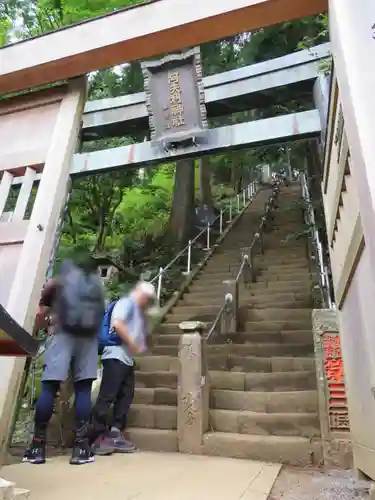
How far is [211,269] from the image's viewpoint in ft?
38.4

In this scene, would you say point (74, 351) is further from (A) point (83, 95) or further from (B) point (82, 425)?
(A) point (83, 95)

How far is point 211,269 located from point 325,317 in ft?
23.2

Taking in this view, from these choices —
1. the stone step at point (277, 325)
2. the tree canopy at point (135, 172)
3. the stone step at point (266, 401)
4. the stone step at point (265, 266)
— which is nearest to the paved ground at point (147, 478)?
the stone step at point (266, 401)

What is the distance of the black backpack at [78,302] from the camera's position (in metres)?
4.05

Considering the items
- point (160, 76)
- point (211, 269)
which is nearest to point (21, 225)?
point (160, 76)

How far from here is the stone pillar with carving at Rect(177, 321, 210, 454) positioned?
4.84m

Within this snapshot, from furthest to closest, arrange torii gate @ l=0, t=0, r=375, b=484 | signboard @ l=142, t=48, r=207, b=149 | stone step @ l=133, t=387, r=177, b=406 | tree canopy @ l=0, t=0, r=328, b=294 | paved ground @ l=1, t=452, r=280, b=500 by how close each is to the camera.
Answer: tree canopy @ l=0, t=0, r=328, b=294
stone step @ l=133, t=387, r=177, b=406
signboard @ l=142, t=48, r=207, b=149
paved ground @ l=1, t=452, r=280, b=500
torii gate @ l=0, t=0, r=375, b=484

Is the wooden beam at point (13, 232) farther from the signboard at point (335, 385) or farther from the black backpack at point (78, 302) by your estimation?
the signboard at point (335, 385)

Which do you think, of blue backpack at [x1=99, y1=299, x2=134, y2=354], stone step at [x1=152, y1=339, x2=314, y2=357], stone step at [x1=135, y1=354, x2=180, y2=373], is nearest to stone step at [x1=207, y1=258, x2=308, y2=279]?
stone step at [x1=152, y1=339, x2=314, y2=357]

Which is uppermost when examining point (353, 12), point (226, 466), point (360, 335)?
point (353, 12)

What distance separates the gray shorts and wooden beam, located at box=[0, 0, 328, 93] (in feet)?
9.22

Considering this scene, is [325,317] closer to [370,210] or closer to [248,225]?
[370,210]

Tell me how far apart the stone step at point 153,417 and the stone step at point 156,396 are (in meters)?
0.18

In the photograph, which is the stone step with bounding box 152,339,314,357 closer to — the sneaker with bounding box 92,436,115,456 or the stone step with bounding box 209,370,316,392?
the stone step with bounding box 209,370,316,392
